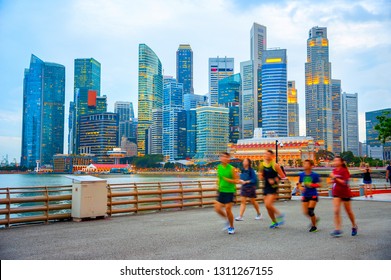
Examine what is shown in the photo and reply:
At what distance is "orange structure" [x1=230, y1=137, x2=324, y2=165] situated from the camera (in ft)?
546

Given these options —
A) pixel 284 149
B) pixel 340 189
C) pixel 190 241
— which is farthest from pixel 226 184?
pixel 284 149

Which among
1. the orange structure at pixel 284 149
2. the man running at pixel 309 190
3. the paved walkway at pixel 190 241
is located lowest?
the paved walkway at pixel 190 241

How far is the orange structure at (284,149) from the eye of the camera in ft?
546

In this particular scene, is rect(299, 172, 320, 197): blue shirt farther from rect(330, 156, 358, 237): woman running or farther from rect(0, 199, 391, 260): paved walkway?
rect(0, 199, 391, 260): paved walkway

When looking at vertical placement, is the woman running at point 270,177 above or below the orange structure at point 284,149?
below

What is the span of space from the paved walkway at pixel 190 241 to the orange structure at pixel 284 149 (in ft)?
500

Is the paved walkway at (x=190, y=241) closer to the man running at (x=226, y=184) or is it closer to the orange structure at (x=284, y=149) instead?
the man running at (x=226, y=184)

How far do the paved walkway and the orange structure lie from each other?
500 feet

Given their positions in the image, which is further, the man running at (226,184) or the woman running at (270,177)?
the woman running at (270,177)

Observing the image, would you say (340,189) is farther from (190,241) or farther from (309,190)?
(190,241)

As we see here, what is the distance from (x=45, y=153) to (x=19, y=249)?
195m

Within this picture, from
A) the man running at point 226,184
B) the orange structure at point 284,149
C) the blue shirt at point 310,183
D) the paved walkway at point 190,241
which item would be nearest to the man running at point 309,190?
the blue shirt at point 310,183

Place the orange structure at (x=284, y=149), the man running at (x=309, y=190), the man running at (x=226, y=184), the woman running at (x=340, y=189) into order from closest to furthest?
the woman running at (x=340, y=189) → the man running at (x=226, y=184) → the man running at (x=309, y=190) → the orange structure at (x=284, y=149)


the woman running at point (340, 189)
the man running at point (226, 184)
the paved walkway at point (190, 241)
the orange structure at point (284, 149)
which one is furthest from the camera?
the orange structure at point (284, 149)
